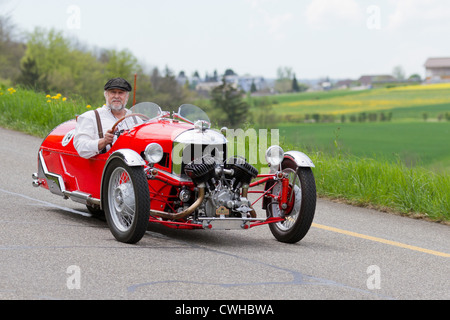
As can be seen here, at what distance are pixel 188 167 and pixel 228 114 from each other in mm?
110102

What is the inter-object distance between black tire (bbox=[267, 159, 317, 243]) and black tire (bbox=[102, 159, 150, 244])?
5.11 feet

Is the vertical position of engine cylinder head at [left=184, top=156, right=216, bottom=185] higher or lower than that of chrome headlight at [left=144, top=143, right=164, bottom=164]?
lower

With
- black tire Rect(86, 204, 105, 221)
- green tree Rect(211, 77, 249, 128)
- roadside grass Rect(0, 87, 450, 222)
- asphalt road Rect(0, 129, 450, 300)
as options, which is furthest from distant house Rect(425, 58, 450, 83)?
black tire Rect(86, 204, 105, 221)

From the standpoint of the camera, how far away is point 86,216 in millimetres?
9211

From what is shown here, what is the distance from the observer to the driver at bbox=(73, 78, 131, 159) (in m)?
8.32

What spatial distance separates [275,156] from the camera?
316 inches

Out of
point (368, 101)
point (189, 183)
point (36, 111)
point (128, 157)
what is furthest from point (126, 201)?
point (368, 101)

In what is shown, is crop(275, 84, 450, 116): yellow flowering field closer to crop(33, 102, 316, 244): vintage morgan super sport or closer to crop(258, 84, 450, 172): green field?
crop(258, 84, 450, 172): green field

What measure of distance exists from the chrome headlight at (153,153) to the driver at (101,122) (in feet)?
2.77

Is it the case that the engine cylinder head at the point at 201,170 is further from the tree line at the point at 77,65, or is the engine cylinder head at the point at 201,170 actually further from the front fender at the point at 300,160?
the tree line at the point at 77,65

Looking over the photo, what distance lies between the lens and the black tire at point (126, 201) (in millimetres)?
7156

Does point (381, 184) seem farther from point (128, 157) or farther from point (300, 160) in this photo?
point (128, 157)
